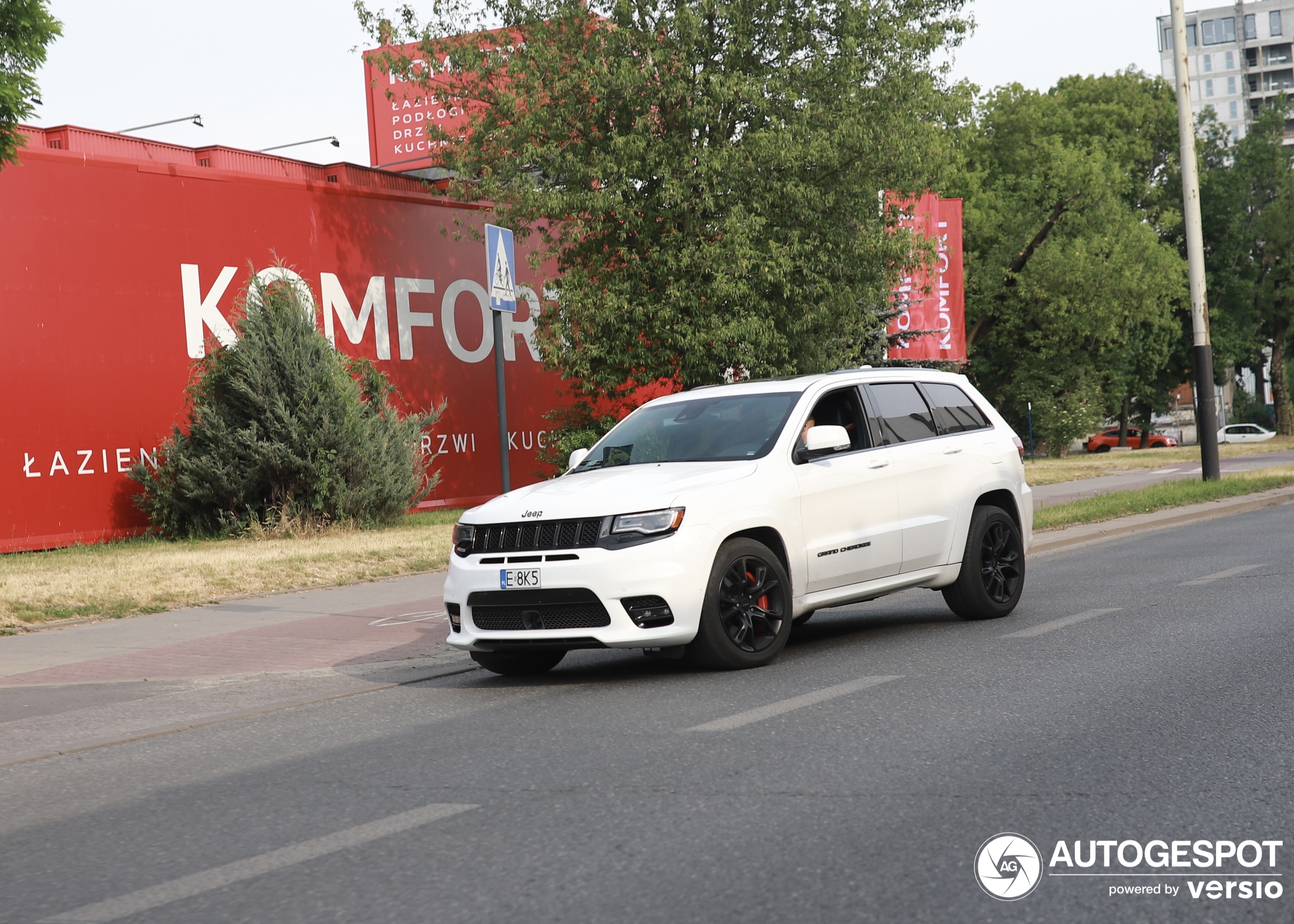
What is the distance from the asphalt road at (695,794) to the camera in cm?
414

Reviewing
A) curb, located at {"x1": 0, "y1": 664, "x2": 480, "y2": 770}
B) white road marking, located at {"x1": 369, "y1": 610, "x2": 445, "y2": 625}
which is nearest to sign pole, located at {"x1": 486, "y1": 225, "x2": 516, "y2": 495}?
white road marking, located at {"x1": 369, "y1": 610, "x2": 445, "y2": 625}

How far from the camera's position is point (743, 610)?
8.34 metres

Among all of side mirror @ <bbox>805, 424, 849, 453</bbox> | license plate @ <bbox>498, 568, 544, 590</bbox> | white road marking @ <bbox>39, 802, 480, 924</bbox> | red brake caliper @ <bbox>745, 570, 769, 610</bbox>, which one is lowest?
white road marking @ <bbox>39, 802, 480, 924</bbox>

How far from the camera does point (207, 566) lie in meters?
15.1

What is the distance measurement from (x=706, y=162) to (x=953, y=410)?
40.4 ft

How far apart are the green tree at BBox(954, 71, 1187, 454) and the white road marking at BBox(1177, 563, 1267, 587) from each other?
34.5 metres

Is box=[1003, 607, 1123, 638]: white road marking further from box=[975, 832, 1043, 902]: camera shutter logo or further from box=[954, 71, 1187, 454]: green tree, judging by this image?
box=[954, 71, 1187, 454]: green tree

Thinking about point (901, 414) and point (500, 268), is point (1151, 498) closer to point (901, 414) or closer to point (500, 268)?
point (901, 414)

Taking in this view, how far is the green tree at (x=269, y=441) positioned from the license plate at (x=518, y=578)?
11833mm

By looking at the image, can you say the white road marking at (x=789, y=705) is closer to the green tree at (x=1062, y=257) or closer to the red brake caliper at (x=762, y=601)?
the red brake caliper at (x=762, y=601)

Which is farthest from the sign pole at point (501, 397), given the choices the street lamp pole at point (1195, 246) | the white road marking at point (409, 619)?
the street lamp pole at point (1195, 246)

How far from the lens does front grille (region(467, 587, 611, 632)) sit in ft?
25.8

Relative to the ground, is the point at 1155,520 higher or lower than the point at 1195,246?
lower

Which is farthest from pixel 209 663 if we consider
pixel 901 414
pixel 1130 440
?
pixel 1130 440
